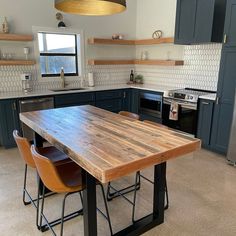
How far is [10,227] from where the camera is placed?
2098 mm

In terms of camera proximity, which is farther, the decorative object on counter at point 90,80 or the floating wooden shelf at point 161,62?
the decorative object on counter at point 90,80

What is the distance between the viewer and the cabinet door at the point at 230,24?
3.20 metres

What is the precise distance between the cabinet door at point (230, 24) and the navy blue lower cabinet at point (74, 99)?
2.49 metres

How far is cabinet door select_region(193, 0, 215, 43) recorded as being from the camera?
11.9ft

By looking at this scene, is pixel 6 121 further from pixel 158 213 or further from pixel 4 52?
pixel 158 213

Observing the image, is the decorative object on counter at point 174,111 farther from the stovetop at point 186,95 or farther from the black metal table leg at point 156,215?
the black metal table leg at point 156,215

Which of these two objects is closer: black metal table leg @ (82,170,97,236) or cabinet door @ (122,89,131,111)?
black metal table leg @ (82,170,97,236)

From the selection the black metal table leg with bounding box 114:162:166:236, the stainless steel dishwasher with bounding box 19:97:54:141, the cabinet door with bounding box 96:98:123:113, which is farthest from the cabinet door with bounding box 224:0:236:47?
the stainless steel dishwasher with bounding box 19:97:54:141

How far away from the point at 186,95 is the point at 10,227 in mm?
3096

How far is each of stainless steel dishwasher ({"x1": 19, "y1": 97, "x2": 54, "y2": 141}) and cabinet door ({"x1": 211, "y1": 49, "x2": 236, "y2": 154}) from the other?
9.02 feet

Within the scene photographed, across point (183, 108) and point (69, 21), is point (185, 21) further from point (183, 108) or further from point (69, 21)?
point (69, 21)

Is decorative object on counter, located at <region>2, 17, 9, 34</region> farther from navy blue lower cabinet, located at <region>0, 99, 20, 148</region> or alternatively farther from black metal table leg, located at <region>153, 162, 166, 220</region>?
black metal table leg, located at <region>153, 162, 166, 220</region>

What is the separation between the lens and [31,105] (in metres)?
3.88

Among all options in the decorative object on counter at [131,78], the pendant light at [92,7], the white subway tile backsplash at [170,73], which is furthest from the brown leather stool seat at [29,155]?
the decorative object on counter at [131,78]
